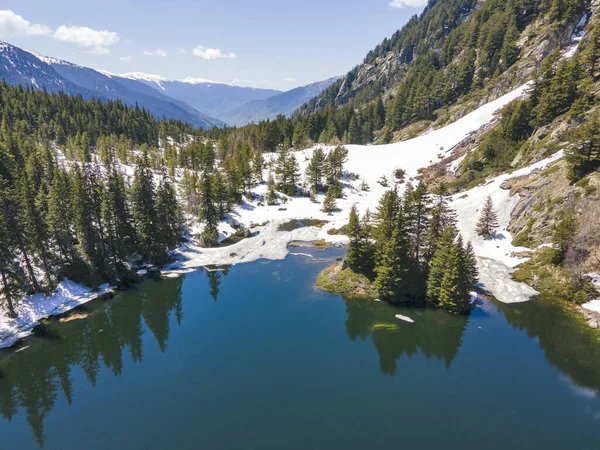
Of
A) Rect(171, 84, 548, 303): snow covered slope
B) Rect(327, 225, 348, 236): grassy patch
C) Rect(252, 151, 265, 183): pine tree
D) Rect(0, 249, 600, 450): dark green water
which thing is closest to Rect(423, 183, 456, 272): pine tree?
Rect(0, 249, 600, 450): dark green water

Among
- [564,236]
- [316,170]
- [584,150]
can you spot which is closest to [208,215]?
[316,170]

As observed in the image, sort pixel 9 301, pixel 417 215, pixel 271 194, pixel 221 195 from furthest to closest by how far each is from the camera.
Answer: pixel 271 194 < pixel 221 195 < pixel 417 215 < pixel 9 301

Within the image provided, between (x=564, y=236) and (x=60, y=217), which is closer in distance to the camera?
(x=564, y=236)

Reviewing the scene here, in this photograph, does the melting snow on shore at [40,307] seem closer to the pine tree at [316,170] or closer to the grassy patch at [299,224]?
the grassy patch at [299,224]

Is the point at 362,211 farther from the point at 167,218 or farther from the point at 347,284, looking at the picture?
the point at 167,218

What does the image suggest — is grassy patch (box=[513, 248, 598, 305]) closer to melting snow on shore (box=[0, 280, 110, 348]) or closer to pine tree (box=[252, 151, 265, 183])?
melting snow on shore (box=[0, 280, 110, 348])

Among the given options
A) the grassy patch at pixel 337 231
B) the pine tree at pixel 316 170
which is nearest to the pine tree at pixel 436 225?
the grassy patch at pixel 337 231

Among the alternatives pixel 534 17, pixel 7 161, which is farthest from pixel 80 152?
pixel 534 17
